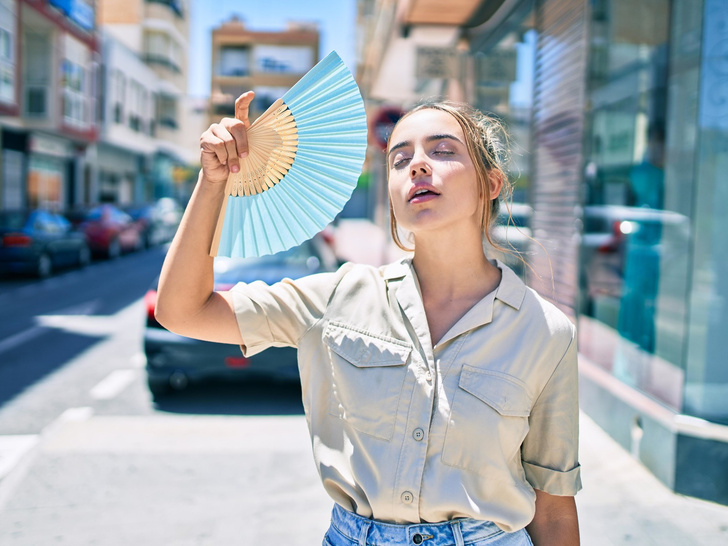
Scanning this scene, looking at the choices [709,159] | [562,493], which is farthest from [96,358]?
[562,493]

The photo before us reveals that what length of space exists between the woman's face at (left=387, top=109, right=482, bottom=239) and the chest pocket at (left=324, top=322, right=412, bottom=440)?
28cm

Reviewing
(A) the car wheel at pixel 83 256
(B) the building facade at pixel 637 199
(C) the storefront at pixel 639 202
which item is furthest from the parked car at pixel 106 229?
(C) the storefront at pixel 639 202

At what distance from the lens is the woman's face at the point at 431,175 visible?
147 cm

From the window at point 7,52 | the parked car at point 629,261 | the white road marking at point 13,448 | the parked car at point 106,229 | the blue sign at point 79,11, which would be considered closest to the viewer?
the white road marking at point 13,448

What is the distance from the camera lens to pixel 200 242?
141 cm

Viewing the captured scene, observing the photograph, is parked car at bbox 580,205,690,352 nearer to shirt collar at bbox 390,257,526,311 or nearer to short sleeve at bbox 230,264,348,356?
shirt collar at bbox 390,257,526,311

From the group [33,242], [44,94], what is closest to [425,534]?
[33,242]

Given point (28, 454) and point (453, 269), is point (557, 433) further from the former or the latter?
point (28, 454)

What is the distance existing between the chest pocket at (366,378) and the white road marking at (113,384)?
16.1ft

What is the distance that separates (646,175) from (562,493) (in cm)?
426

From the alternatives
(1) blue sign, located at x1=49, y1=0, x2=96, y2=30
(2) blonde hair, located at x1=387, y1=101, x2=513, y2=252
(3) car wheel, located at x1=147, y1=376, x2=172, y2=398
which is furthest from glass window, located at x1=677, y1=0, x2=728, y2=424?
(1) blue sign, located at x1=49, y1=0, x2=96, y2=30

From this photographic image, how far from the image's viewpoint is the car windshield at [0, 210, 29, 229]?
13445 mm

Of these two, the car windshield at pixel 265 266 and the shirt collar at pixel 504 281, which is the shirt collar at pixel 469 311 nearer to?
the shirt collar at pixel 504 281

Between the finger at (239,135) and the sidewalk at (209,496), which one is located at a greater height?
the finger at (239,135)
